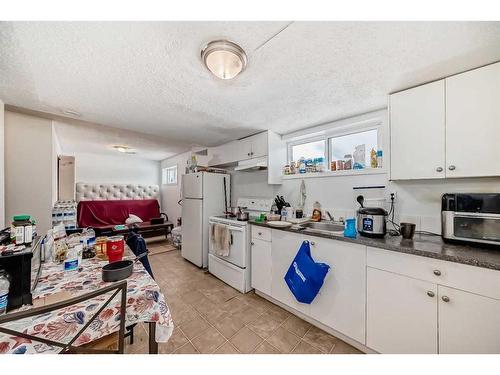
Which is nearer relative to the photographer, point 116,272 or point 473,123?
point 116,272

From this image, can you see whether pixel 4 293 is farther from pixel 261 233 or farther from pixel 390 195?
pixel 390 195

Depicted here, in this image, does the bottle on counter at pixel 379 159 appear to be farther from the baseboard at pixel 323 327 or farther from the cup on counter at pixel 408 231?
the baseboard at pixel 323 327

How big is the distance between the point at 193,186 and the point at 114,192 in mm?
3192

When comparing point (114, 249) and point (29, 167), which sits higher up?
point (29, 167)

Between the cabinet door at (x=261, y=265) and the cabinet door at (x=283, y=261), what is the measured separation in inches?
2.7

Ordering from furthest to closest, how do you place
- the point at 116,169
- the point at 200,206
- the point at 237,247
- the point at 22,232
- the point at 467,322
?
the point at 116,169 < the point at 200,206 < the point at 237,247 < the point at 467,322 < the point at 22,232

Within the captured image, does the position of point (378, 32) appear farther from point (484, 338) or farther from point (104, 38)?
point (484, 338)

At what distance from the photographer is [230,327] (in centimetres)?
167

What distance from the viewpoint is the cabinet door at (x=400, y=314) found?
114 cm

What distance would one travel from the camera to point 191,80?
1.40 metres

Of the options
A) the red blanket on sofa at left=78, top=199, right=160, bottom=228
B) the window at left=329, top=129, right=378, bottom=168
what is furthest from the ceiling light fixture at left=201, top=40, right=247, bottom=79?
the red blanket on sofa at left=78, top=199, right=160, bottom=228

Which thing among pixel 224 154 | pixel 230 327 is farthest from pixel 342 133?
pixel 230 327
